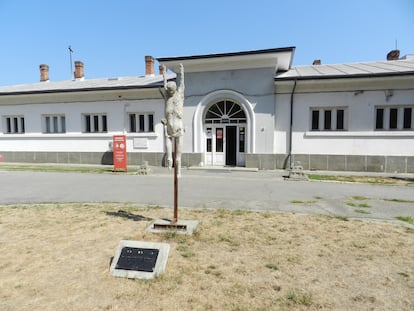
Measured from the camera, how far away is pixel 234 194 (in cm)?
812

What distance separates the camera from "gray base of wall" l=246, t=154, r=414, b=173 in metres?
13.3

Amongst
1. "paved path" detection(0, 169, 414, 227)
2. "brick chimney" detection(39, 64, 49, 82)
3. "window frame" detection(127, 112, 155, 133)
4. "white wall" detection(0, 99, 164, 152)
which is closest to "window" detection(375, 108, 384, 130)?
"paved path" detection(0, 169, 414, 227)

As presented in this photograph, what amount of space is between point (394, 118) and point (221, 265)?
1440 cm

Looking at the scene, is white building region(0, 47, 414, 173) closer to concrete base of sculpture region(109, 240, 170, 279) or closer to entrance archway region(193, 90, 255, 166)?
entrance archway region(193, 90, 255, 166)

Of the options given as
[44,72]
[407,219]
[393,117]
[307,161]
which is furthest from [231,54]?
[44,72]

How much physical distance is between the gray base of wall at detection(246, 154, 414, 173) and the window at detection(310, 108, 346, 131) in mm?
1612

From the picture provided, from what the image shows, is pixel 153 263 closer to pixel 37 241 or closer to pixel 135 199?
pixel 37 241

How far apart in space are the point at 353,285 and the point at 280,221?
231cm

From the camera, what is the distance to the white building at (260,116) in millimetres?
13352

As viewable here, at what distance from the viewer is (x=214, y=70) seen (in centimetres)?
1491

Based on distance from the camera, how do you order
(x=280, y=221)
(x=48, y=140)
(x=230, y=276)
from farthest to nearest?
(x=48, y=140), (x=280, y=221), (x=230, y=276)

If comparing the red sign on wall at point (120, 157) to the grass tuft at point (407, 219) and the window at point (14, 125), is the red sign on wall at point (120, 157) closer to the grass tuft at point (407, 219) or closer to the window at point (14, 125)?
the window at point (14, 125)

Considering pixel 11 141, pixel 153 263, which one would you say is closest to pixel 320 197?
pixel 153 263

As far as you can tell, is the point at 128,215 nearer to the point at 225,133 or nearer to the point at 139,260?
the point at 139,260
